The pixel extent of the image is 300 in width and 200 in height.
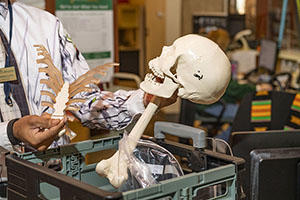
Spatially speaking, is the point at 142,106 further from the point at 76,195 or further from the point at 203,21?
the point at 203,21

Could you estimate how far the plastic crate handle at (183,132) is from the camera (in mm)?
1052

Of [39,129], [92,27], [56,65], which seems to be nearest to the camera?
[39,129]

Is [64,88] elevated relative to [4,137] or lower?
elevated

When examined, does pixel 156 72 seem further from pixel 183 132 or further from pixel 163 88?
pixel 183 132

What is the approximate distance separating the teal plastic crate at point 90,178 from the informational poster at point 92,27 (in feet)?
5.68

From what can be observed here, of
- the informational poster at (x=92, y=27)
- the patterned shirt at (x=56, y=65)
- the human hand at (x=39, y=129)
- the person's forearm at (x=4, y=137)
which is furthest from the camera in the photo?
the informational poster at (x=92, y=27)

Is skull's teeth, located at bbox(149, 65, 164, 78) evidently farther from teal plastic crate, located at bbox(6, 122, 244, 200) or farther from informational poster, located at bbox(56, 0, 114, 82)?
informational poster, located at bbox(56, 0, 114, 82)

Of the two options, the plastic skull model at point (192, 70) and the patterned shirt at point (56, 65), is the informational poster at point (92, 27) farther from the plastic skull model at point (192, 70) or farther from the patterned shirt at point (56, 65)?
the plastic skull model at point (192, 70)

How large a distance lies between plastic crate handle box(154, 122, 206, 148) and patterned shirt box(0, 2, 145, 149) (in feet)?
0.32

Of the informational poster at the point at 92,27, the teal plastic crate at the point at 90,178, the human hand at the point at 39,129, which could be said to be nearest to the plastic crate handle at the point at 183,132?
the teal plastic crate at the point at 90,178

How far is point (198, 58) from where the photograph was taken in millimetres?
1011

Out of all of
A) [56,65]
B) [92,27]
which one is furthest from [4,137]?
[92,27]

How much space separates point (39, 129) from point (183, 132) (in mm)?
327

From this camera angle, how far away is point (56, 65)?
136cm
